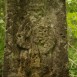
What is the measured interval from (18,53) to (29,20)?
0.51 metres

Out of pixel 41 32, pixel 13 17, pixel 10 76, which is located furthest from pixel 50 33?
pixel 10 76

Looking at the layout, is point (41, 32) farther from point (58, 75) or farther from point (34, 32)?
point (58, 75)

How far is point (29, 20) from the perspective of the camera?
332cm

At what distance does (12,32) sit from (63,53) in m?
0.79

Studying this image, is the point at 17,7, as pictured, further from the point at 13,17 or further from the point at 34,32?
the point at 34,32

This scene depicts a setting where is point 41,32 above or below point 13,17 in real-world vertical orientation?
below

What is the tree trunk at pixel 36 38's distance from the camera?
333 centimetres

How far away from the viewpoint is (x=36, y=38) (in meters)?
3.35

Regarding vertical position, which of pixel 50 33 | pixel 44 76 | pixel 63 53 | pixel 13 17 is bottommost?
pixel 44 76

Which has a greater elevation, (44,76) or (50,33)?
(50,33)

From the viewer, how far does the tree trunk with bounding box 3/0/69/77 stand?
3.33m

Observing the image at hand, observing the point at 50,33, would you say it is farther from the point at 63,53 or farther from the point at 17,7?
the point at 17,7

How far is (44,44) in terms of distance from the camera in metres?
3.38

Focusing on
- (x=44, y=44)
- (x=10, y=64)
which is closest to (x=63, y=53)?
(x=44, y=44)
